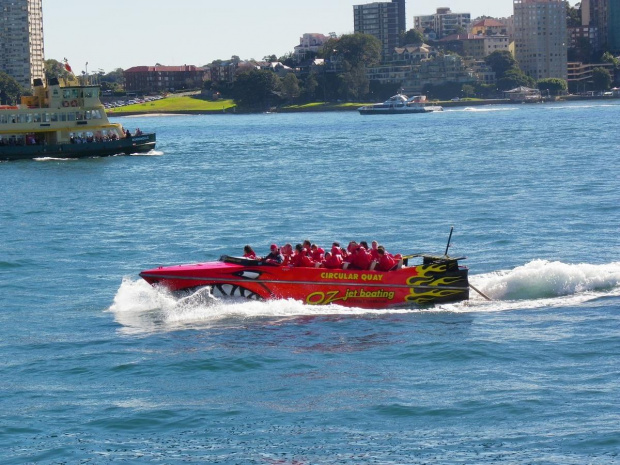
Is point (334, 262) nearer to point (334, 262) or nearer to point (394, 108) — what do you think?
point (334, 262)

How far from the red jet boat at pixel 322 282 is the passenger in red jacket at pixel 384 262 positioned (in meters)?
0.20

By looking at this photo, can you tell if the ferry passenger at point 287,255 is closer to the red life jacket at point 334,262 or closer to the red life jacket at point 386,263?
the red life jacket at point 334,262

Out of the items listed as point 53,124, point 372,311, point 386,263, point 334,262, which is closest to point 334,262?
point 334,262

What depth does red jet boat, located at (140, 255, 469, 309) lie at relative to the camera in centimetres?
2542

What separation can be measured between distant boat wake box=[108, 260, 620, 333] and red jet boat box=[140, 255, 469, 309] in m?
0.21

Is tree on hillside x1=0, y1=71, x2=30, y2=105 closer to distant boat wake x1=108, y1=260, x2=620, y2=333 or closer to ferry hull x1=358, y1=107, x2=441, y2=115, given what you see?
ferry hull x1=358, y1=107, x2=441, y2=115

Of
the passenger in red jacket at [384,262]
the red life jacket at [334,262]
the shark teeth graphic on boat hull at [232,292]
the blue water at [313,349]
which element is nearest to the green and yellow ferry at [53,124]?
the blue water at [313,349]

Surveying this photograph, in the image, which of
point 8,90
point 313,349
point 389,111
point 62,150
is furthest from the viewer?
point 8,90

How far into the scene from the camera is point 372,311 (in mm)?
25984

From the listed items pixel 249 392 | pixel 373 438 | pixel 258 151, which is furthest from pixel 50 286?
pixel 258 151

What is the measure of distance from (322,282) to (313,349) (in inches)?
130

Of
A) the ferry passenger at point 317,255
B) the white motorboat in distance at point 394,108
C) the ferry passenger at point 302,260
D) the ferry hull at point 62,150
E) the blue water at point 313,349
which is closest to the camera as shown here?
the blue water at point 313,349

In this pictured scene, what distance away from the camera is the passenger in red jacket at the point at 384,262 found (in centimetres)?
2623

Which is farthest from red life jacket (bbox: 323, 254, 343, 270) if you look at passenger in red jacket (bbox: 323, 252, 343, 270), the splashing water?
the splashing water
